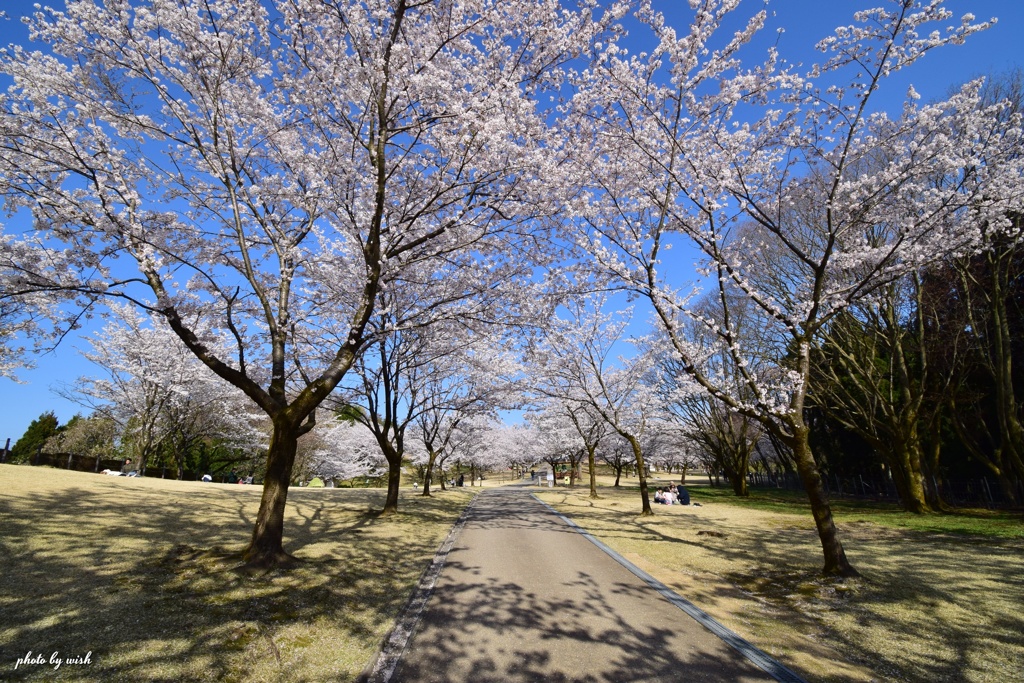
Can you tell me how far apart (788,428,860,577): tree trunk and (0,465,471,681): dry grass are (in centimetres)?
686

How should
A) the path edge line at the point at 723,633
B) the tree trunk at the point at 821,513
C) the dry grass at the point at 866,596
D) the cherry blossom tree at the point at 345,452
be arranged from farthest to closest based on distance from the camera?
the cherry blossom tree at the point at 345,452 → the tree trunk at the point at 821,513 → the dry grass at the point at 866,596 → the path edge line at the point at 723,633

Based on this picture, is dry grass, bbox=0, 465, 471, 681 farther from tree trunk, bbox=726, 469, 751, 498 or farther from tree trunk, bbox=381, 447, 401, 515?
tree trunk, bbox=726, 469, 751, 498

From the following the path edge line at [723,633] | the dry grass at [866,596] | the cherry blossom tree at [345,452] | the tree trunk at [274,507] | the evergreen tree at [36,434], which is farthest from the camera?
the cherry blossom tree at [345,452]

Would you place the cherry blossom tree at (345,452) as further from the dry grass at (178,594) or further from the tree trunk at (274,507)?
the tree trunk at (274,507)

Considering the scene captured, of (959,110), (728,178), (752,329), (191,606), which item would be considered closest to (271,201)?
(191,606)

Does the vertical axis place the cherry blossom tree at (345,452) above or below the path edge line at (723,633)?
above

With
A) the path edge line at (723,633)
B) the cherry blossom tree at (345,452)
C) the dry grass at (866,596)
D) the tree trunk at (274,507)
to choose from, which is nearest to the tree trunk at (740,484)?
the dry grass at (866,596)

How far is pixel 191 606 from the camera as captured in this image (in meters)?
5.42


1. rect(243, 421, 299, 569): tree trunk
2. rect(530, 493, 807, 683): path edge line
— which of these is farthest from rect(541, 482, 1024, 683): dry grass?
rect(243, 421, 299, 569): tree trunk

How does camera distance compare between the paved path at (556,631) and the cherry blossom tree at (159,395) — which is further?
the cherry blossom tree at (159,395)

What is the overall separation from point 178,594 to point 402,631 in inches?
118

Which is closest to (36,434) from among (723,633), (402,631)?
(402,631)

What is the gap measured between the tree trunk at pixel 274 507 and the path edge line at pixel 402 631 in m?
2.36

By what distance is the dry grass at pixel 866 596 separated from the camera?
15.0ft
